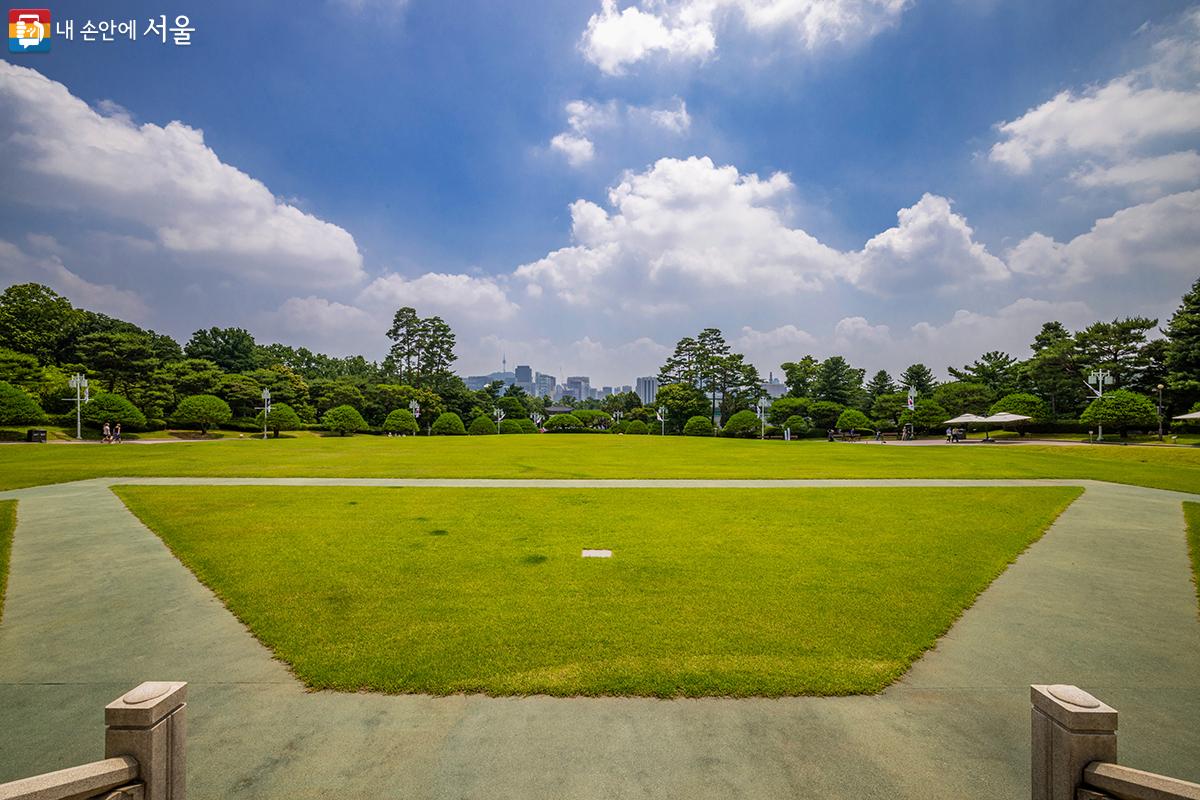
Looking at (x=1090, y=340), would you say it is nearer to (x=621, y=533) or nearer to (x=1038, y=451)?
(x=1038, y=451)

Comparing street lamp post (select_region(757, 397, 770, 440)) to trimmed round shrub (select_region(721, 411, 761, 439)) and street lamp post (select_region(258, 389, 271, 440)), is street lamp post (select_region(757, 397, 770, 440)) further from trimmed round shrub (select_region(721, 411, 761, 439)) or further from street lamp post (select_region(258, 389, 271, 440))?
street lamp post (select_region(258, 389, 271, 440))

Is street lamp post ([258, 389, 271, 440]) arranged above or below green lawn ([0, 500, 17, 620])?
above

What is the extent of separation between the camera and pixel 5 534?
9156mm

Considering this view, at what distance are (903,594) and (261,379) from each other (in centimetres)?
6326

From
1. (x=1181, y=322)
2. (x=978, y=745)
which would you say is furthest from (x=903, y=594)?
(x=1181, y=322)

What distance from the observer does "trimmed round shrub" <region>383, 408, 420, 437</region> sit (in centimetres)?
5438

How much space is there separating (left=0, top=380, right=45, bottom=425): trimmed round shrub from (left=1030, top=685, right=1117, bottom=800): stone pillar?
5404cm

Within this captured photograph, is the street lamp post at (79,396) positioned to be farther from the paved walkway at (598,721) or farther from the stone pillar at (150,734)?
the stone pillar at (150,734)

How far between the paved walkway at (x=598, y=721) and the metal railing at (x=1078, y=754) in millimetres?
897

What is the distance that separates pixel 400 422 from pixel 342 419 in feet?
18.7

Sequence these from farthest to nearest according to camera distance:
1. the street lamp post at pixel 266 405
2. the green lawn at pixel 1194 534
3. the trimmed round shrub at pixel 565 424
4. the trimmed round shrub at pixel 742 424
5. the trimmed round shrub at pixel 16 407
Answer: the trimmed round shrub at pixel 565 424 → the trimmed round shrub at pixel 742 424 → the street lamp post at pixel 266 405 → the trimmed round shrub at pixel 16 407 → the green lawn at pixel 1194 534

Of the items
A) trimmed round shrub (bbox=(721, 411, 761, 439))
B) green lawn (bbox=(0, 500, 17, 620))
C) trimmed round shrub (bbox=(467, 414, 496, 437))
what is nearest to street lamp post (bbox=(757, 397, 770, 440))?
trimmed round shrub (bbox=(721, 411, 761, 439))

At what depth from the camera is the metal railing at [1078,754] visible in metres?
2.12

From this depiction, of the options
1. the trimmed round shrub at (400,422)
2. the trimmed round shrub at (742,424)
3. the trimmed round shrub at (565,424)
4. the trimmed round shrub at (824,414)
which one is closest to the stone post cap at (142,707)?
the trimmed round shrub at (400,422)
